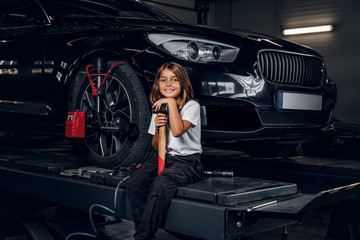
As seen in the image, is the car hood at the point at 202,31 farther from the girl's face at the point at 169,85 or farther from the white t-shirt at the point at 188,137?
the white t-shirt at the point at 188,137

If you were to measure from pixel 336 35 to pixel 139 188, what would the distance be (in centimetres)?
1050

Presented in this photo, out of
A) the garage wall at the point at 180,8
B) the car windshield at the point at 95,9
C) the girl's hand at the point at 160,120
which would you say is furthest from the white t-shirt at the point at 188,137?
the garage wall at the point at 180,8

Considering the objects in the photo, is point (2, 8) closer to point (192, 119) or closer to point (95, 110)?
point (95, 110)

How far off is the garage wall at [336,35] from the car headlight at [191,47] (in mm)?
9273

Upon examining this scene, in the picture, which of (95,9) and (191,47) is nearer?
(191,47)

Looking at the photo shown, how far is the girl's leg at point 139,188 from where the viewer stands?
211 cm

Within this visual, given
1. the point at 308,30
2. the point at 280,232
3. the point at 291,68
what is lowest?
the point at 280,232

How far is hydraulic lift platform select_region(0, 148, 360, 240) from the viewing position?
1.85 meters

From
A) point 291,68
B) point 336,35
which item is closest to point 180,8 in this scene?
point 336,35

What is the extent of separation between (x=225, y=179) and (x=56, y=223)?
134 centimetres

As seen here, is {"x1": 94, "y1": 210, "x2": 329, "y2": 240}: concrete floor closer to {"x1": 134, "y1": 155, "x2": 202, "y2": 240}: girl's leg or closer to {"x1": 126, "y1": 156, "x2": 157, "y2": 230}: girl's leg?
{"x1": 126, "y1": 156, "x2": 157, "y2": 230}: girl's leg

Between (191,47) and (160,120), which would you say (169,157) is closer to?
(160,120)

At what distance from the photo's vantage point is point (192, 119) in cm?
233

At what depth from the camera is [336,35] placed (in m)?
11.6
